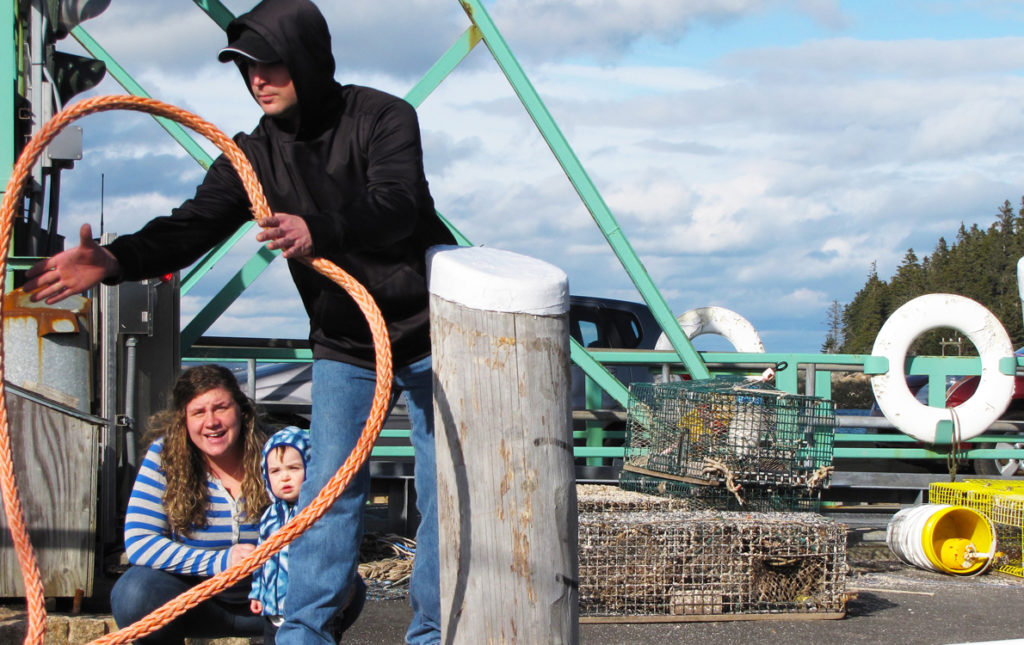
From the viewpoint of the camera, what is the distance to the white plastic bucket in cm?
677

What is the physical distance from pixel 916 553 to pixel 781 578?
5.29 feet

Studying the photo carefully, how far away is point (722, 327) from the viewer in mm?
10359

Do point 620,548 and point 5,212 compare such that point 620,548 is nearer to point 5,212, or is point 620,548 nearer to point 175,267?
point 175,267

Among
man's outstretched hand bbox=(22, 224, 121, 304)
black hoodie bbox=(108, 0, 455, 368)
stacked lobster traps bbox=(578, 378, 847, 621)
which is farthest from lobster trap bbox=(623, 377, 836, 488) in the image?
man's outstretched hand bbox=(22, 224, 121, 304)

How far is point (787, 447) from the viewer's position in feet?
20.7

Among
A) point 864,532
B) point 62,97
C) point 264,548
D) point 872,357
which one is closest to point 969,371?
point 872,357

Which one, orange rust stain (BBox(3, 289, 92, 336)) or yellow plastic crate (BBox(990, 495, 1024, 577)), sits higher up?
orange rust stain (BBox(3, 289, 92, 336))

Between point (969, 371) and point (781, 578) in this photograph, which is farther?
point (969, 371)

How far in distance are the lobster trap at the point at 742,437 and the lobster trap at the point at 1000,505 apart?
125 cm

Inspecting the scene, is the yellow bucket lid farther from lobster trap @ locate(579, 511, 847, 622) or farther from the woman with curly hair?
the woman with curly hair

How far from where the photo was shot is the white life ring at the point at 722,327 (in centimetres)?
1007

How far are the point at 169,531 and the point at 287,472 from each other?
51 cm

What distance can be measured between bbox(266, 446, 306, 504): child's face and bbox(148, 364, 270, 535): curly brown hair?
21 centimetres

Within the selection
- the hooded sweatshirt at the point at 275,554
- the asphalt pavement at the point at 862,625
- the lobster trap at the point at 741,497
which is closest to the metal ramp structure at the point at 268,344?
the lobster trap at the point at 741,497
